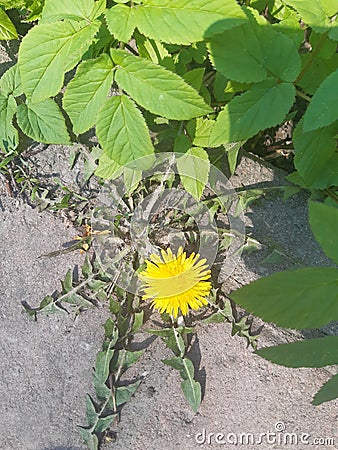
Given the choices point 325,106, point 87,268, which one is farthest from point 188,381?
point 325,106

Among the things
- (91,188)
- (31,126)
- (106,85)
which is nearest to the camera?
(106,85)

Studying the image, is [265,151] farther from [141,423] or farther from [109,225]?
[141,423]

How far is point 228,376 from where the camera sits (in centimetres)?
207

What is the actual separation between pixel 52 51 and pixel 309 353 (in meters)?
1.07

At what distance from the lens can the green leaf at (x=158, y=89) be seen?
1.48 meters

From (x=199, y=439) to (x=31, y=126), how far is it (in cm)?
137

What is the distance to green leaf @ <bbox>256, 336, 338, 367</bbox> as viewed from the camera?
1229mm

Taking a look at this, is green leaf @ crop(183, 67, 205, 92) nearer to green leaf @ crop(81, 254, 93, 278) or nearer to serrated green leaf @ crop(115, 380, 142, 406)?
green leaf @ crop(81, 254, 93, 278)

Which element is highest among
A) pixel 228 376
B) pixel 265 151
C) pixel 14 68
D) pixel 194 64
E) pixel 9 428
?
pixel 194 64

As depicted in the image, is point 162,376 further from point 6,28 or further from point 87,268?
point 6,28

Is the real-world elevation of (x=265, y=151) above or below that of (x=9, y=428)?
above

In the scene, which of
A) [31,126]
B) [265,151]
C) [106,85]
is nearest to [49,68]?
[106,85]

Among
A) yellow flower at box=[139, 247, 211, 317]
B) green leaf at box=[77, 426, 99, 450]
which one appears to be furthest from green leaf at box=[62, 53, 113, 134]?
green leaf at box=[77, 426, 99, 450]

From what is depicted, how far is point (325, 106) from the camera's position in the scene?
1.37 metres
